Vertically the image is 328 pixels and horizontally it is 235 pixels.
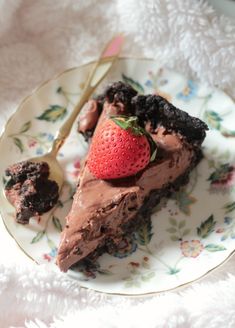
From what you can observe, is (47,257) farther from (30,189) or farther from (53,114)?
(53,114)

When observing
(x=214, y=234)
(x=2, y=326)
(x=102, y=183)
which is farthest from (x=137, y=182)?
(x=2, y=326)

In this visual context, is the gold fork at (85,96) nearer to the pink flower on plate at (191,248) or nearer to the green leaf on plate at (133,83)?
the green leaf on plate at (133,83)

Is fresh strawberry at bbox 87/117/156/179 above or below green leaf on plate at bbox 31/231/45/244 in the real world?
above

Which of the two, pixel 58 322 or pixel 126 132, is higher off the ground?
pixel 126 132

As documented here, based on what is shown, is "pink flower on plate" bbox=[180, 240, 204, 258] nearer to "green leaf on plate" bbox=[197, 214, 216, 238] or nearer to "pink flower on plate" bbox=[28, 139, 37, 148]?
"green leaf on plate" bbox=[197, 214, 216, 238]

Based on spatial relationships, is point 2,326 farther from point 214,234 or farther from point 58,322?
point 214,234

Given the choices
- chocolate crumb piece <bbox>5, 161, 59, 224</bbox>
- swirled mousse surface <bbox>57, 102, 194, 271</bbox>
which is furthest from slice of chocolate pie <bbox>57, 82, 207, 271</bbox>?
chocolate crumb piece <bbox>5, 161, 59, 224</bbox>
